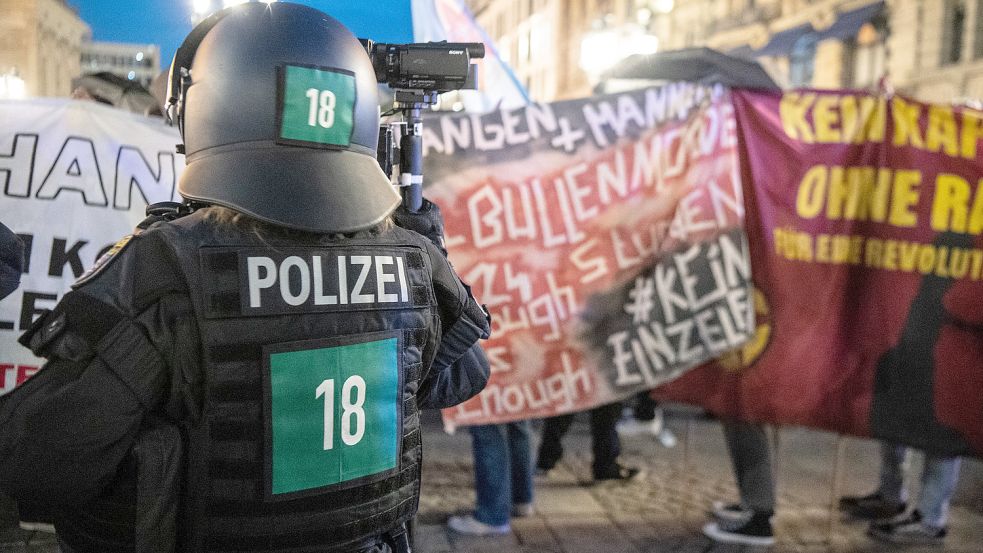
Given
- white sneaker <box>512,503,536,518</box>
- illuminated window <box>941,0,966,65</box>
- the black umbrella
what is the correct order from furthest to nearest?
illuminated window <box>941,0,966,65</box>
white sneaker <box>512,503,536,518</box>
the black umbrella

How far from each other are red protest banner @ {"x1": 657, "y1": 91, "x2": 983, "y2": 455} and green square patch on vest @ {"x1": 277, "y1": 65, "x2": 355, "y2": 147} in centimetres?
342

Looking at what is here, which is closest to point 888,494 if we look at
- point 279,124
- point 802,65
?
point 279,124

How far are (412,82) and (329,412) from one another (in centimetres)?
116

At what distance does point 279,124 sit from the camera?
1.73 metres

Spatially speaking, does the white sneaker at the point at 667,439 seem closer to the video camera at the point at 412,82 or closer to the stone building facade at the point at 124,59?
the stone building facade at the point at 124,59

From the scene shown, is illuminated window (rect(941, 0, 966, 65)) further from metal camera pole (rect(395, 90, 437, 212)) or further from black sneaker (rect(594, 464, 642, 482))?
metal camera pole (rect(395, 90, 437, 212))

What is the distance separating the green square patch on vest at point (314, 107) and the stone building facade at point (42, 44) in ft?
9.21

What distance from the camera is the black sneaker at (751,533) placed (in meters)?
4.76

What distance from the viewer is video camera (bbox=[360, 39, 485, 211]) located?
2.39m

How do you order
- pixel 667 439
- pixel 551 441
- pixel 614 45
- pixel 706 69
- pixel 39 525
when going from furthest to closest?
1. pixel 614 45
2. pixel 667 439
3. pixel 551 441
4. pixel 706 69
5. pixel 39 525

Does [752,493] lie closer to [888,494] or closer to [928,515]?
[928,515]

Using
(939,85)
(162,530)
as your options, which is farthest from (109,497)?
(939,85)

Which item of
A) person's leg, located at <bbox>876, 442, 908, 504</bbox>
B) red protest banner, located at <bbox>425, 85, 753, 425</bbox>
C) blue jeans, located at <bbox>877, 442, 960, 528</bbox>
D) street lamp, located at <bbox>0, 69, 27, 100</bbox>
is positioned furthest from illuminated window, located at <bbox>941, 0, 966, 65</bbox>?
street lamp, located at <bbox>0, 69, 27, 100</bbox>

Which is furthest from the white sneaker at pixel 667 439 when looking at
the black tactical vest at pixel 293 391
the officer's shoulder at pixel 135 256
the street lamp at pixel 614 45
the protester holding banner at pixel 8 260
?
the street lamp at pixel 614 45
